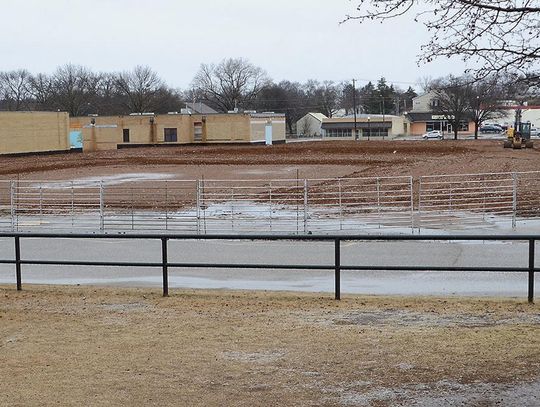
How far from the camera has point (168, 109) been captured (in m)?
137

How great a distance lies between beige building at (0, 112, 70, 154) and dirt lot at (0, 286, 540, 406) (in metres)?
63.4

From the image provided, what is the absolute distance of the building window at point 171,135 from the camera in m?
92.8

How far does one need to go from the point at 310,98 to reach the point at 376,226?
155m

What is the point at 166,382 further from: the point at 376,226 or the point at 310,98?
the point at 310,98

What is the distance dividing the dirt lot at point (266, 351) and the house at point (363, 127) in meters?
113

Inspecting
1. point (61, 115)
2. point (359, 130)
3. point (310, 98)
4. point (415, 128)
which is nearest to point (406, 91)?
point (310, 98)

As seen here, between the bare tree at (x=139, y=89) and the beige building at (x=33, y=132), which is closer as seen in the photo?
the beige building at (x=33, y=132)

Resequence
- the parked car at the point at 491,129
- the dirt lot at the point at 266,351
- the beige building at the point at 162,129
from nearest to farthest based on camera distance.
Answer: the dirt lot at the point at 266,351
the beige building at the point at 162,129
the parked car at the point at 491,129

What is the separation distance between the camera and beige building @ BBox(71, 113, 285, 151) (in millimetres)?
92125

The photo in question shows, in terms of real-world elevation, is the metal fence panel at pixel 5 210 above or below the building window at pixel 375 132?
below

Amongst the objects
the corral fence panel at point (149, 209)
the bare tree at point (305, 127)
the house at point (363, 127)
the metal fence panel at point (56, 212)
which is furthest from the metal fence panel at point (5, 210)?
the bare tree at point (305, 127)

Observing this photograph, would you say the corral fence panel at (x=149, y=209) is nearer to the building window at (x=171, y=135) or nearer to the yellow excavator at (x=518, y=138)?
the yellow excavator at (x=518, y=138)

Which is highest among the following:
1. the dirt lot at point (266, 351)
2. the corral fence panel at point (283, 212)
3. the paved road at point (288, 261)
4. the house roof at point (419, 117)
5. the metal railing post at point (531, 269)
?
the house roof at point (419, 117)

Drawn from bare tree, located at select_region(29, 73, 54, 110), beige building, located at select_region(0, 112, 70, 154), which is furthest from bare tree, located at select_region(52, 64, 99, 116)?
beige building, located at select_region(0, 112, 70, 154)
